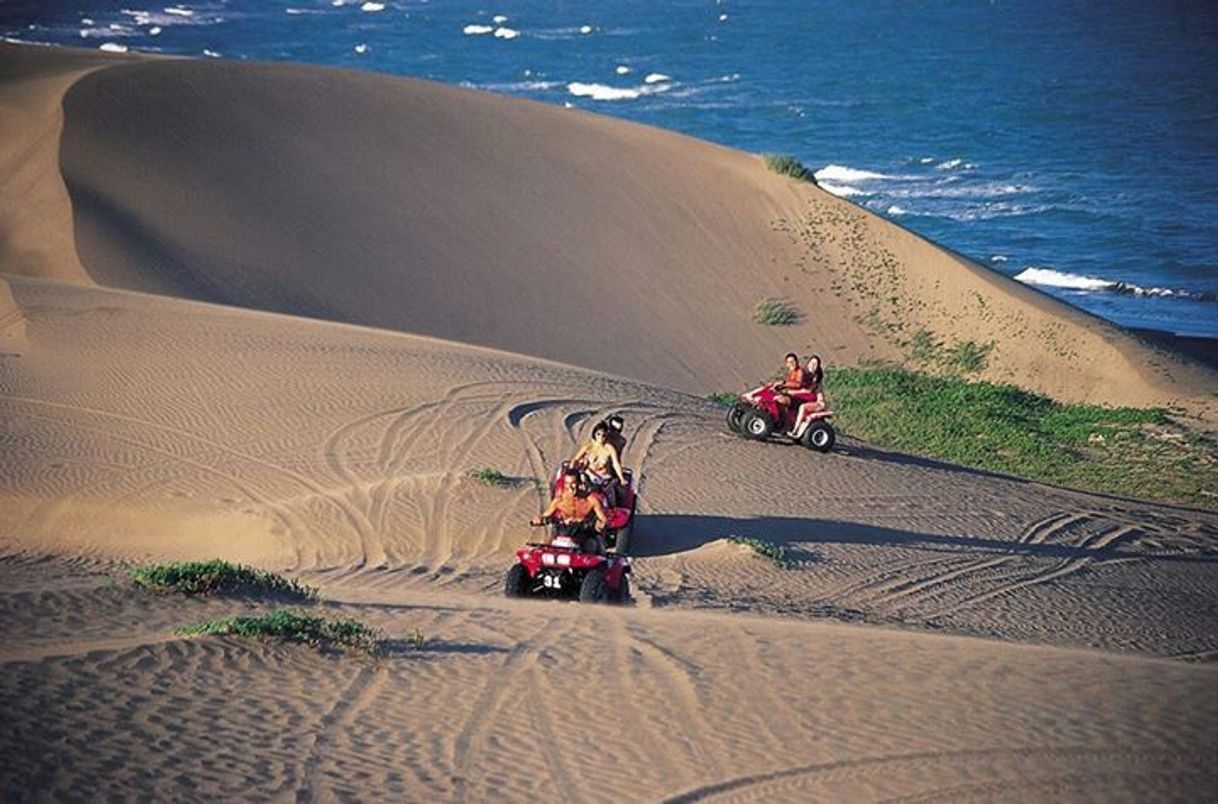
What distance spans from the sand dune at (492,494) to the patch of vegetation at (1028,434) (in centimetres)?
181

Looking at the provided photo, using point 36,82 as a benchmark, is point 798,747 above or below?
below

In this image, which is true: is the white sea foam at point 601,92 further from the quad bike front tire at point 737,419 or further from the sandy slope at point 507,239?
the quad bike front tire at point 737,419

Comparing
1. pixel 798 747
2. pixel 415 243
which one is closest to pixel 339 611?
pixel 798 747

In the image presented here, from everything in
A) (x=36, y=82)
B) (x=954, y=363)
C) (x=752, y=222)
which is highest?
(x=36, y=82)

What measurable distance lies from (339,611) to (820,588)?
5.34 meters

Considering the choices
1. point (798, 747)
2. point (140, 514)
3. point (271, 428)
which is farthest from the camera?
point (271, 428)

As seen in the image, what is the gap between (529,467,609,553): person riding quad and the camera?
12578 mm

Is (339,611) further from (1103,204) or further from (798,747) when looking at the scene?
(1103,204)

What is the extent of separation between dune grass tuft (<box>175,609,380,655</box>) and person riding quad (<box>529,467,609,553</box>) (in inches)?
126

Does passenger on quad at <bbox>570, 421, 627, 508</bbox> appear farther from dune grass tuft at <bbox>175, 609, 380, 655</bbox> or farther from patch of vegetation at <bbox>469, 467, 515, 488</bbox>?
dune grass tuft at <bbox>175, 609, 380, 655</bbox>

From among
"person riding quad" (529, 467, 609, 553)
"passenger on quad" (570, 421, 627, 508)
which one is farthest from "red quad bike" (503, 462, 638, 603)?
"passenger on quad" (570, 421, 627, 508)

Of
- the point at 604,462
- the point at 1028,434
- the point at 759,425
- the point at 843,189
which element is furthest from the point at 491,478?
the point at 843,189

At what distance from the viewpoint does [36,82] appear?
33.9 metres

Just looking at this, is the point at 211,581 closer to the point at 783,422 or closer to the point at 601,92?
the point at 783,422
